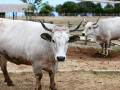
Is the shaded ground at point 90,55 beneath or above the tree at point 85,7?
beneath

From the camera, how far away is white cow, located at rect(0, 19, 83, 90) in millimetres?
4906

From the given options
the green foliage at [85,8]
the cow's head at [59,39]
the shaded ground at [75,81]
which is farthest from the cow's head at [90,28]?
the green foliage at [85,8]

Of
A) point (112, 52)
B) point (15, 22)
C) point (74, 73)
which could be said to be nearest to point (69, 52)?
point (112, 52)

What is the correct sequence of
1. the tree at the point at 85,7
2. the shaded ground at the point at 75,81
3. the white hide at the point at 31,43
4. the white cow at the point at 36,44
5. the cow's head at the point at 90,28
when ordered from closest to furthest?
the white cow at the point at 36,44
the white hide at the point at 31,43
the shaded ground at the point at 75,81
the cow's head at the point at 90,28
the tree at the point at 85,7

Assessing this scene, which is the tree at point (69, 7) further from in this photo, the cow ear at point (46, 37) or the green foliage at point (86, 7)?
the cow ear at point (46, 37)

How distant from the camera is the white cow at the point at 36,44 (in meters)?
4.91

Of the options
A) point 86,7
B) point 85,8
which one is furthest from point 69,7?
point 86,7

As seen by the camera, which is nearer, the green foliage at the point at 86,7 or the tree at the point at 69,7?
the green foliage at the point at 86,7

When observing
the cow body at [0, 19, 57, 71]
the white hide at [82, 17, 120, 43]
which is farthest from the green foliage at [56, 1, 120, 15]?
the cow body at [0, 19, 57, 71]

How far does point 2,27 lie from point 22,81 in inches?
68.3

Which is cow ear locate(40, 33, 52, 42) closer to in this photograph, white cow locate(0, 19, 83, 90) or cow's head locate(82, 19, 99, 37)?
white cow locate(0, 19, 83, 90)

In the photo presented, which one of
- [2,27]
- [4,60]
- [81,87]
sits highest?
[2,27]

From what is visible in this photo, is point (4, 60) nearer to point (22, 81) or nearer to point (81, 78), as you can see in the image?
point (22, 81)

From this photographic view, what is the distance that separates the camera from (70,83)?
6.49 m
